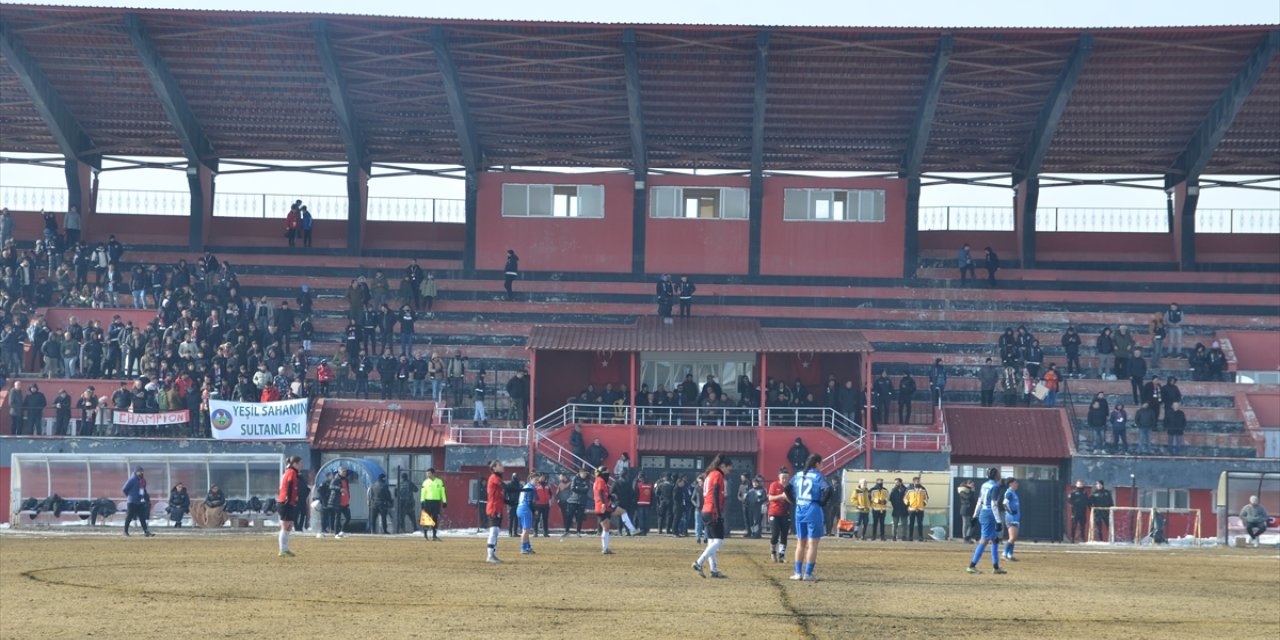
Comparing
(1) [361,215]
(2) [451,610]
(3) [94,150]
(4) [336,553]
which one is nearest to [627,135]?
(1) [361,215]

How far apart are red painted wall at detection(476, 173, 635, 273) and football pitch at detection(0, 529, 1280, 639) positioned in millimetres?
24187

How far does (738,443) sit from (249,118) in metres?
20.0

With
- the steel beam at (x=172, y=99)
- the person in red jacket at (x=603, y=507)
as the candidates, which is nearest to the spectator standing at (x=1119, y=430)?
the person in red jacket at (x=603, y=507)

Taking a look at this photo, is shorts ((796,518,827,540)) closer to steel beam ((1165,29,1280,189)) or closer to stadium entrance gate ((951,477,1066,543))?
stadium entrance gate ((951,477,1066,543))

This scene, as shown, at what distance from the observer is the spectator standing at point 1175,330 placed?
54188mm

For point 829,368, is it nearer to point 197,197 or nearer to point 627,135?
point 627,135

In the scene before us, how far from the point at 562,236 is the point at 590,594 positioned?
3519 centimetres

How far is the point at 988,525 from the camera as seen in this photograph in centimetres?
2888

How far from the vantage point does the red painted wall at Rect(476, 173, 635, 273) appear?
58.6m

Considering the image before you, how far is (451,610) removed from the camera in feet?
72.8

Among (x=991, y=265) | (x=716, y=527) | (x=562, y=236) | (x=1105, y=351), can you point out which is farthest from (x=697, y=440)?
(x=716, y=527)

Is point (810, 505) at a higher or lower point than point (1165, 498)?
higher

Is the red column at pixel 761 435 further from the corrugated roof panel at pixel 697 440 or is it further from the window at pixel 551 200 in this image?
the window at pixel 551 200

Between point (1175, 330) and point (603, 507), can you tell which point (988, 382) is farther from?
point (603, 507)
